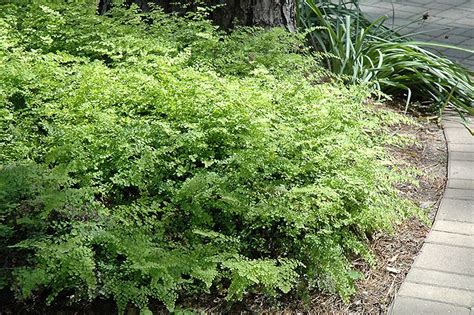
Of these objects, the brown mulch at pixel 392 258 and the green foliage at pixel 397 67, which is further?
the green foliage at pixel 397 67

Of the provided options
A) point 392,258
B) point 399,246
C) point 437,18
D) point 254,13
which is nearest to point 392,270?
point 392,258

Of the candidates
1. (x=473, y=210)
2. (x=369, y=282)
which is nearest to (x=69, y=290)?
(x=369, y=282)

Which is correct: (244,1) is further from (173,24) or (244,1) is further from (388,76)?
(388,76)

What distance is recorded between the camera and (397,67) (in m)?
5.95

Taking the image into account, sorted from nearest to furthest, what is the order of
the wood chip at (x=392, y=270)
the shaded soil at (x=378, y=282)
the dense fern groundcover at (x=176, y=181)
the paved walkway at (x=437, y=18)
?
the dense fern groundcover at (x=176, y=181) → the shaded soil at (x=378, y=282) → the wood chip at (x=392, y=270) → the paved walkway at (x=437, y=18)

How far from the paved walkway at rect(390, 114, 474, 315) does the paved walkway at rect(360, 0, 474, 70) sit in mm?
3105

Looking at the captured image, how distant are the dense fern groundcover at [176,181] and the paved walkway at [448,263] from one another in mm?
262

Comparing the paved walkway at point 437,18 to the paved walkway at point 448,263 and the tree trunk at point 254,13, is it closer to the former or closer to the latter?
the tree trunk at point 254,13

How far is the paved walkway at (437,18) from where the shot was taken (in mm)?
7855

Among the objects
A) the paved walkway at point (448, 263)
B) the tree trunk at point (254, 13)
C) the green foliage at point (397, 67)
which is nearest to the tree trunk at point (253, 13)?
the tree trunk at point (254, 13)

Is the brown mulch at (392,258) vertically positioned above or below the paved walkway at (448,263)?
below

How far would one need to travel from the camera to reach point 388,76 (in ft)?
19.3

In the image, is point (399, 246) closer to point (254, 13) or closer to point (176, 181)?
point (176, 181)

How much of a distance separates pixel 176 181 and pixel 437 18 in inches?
233
